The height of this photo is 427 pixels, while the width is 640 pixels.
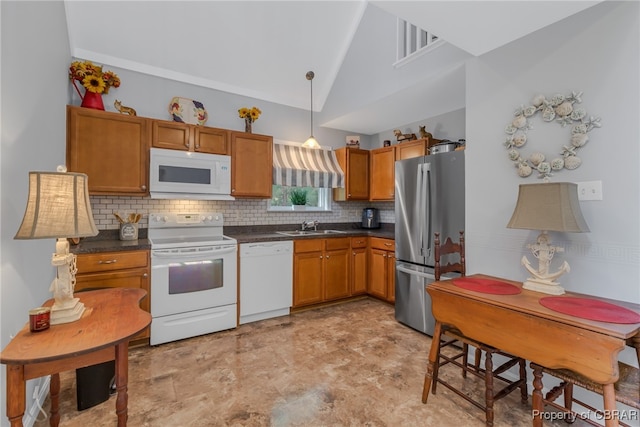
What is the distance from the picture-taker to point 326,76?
4.25 m

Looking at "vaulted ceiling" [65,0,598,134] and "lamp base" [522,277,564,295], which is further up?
"vaulted ceiling" [65,0,598,134]

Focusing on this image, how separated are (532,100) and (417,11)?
3.53 ft

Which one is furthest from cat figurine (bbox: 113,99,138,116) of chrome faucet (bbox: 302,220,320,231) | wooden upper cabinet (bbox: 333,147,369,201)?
wooden upper cabinet (bbox: 333,147,369,201)

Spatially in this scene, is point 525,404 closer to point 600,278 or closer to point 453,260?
point 600,278

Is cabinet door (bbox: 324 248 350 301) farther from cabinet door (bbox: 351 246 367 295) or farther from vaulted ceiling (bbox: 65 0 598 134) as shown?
vaulted ceiling (bbox: 65 0 598 134)

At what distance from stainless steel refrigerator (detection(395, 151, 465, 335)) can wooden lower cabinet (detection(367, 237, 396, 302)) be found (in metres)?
0.38

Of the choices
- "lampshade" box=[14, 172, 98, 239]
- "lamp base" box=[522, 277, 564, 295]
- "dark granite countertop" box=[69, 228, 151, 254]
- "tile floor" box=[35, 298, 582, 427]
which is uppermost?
Answer: "lampshade" box=[14, 172, 98, 239]

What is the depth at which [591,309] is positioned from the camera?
154 cm

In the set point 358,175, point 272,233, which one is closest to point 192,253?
point 272,233

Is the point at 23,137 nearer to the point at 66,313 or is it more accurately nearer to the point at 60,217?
the point at 60,217

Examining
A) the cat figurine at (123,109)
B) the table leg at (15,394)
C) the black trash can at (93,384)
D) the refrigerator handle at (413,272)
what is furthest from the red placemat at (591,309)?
the cat figurine at (123,109)

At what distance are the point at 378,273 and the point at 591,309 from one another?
2610 millimetres

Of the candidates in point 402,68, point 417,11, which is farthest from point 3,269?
point 402,68

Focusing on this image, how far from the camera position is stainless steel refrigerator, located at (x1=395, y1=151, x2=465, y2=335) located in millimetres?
2830
